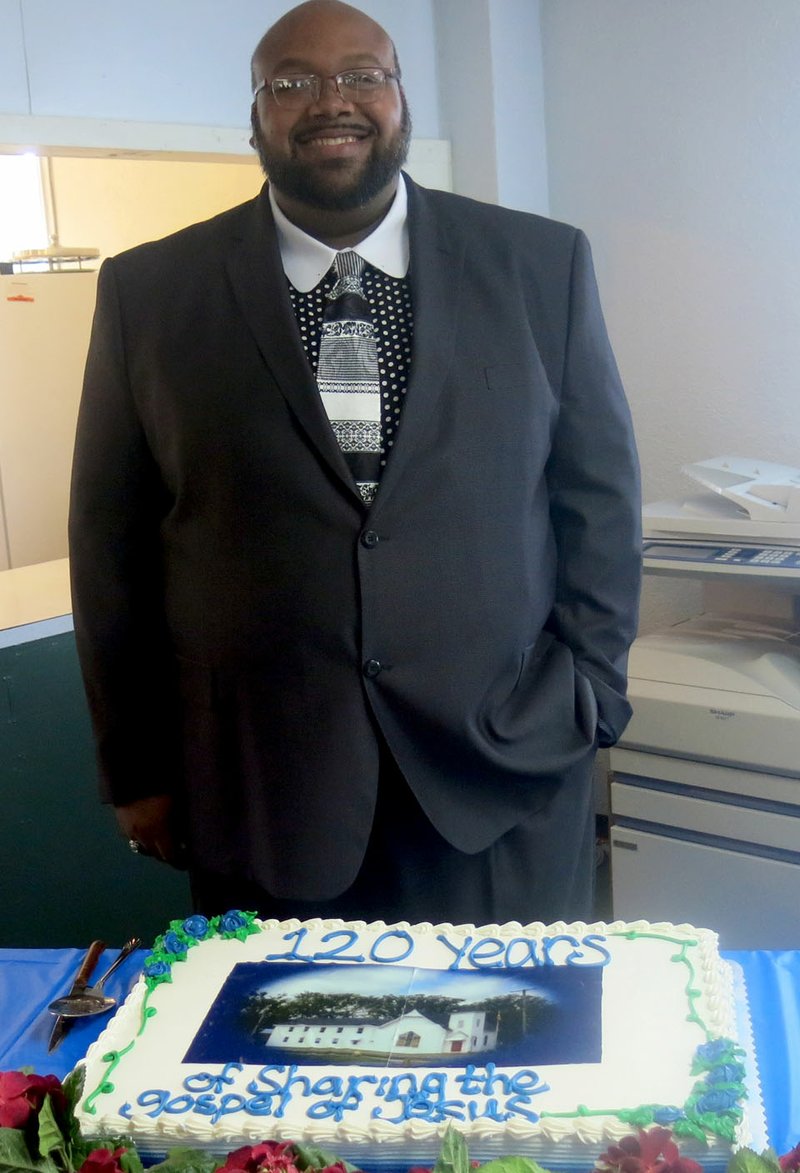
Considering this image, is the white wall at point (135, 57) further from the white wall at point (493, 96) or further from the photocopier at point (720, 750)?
the photocopier at point (720, 750)

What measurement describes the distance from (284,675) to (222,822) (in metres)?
0.19

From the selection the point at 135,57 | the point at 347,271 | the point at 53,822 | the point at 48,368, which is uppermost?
the point at 135,57

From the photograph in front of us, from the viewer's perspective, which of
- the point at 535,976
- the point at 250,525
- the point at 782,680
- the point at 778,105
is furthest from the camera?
the point at 778,105

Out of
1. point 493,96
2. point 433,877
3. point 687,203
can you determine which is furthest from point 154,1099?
point 493,96

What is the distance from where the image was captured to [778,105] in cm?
252

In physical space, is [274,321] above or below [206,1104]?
above

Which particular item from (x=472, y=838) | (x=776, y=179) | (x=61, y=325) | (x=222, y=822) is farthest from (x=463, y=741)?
(x=61, y=325)

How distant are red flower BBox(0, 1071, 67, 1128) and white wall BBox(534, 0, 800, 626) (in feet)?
7.21

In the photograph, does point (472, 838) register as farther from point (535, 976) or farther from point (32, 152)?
point (32, 152)

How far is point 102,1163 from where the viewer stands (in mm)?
772

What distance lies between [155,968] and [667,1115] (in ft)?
1.51

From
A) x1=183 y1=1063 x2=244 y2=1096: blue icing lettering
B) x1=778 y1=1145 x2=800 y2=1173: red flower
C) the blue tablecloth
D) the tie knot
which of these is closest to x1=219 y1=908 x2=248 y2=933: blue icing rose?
the blue tablecloth

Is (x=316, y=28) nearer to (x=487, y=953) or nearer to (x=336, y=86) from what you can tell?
(x=336, y=86)

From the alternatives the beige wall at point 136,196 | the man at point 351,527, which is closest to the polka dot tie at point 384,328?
the man at point 351,527
